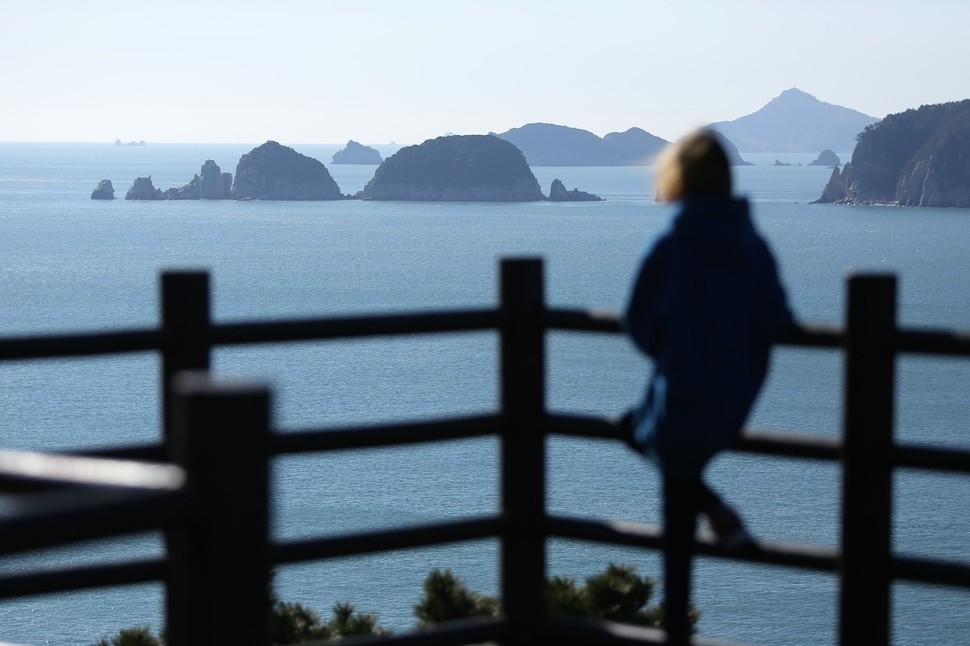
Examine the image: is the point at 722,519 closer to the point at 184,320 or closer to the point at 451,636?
the point at 451,636

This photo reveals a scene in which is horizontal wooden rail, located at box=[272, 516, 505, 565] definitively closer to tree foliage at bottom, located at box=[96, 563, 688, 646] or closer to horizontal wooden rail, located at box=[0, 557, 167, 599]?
horizontal wooden rail, located at box=[0, 557, 167, 599]

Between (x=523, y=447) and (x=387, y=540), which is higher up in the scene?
(x=523, y=447)

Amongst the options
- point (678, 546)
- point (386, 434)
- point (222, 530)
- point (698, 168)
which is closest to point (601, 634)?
point (678, 546)

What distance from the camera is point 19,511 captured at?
5.76ft

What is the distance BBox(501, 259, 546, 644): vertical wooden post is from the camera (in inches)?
197

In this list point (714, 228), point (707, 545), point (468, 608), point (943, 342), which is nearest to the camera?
point (714, 228)

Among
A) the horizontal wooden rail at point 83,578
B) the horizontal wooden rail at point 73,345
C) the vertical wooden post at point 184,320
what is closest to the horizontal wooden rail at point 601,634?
the horizontal wooden rail at point 83,578

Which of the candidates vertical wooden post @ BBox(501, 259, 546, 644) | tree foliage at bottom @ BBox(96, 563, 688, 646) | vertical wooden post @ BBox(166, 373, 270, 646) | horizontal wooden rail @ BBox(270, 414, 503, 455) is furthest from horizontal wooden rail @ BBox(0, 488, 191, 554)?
tree foliage at bottom @ BBox(96, 563, 688, 646)

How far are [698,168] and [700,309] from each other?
16.1 inches

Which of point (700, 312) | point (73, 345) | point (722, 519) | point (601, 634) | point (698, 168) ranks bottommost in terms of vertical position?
point (601, 634)

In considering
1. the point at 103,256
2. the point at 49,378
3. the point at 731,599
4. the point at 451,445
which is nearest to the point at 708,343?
the point at 731,599

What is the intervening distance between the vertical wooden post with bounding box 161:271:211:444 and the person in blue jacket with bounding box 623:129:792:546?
1.33 metres

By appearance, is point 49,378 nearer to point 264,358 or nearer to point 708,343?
point 264,358

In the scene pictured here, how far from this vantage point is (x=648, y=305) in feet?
13.8
